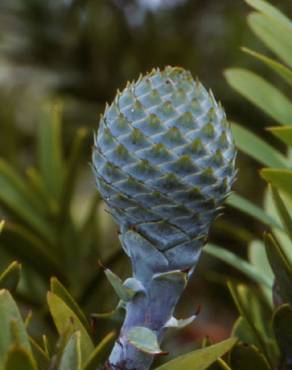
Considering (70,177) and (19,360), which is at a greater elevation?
(19,360)

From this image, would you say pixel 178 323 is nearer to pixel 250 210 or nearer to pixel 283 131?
pixel 283 131

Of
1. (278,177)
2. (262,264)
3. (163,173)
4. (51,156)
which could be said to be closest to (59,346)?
(163,173)

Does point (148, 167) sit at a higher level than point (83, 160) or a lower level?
higher

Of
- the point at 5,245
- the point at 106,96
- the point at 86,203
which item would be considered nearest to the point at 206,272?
the point at 86,203

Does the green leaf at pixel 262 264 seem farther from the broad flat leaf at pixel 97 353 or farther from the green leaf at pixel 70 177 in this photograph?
the broad flat leaf at pixel 97 353

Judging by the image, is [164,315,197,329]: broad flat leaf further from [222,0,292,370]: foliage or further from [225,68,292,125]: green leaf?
[225,68,292,125]: green leaf

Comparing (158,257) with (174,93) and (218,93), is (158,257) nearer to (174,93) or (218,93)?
(174,93)
